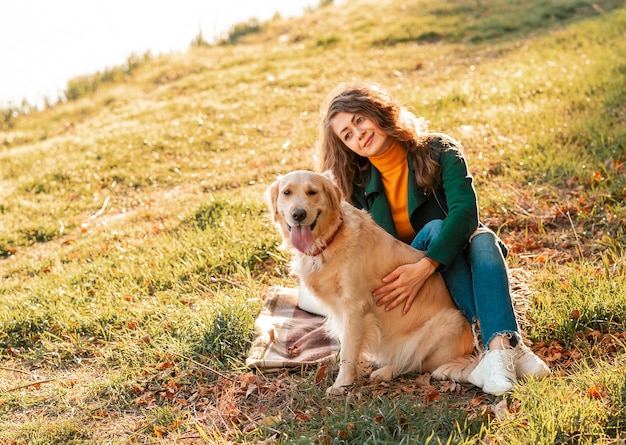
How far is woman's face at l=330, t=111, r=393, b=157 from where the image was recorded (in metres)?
4.01

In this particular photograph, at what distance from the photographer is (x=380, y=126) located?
4.01m

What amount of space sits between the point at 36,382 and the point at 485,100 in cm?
662

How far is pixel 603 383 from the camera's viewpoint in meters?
3.09

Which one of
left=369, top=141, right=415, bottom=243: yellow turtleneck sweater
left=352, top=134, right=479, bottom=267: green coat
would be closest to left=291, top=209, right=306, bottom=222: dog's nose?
Result: left=352, top=134, right=479, bottom=267: green coat

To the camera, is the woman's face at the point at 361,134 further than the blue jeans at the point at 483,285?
Yes

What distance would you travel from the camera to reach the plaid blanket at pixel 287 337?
13.1ft

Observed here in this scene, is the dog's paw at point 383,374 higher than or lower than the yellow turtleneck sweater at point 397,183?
lower

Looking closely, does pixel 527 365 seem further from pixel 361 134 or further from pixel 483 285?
pixel 361 134

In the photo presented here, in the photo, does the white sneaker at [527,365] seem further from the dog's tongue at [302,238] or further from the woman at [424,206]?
the dog's tongue at [302,238]

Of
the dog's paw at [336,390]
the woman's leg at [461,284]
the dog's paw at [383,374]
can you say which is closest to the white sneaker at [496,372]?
the woman's leg at [461,284]

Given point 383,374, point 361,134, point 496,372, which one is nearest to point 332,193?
point 361,134

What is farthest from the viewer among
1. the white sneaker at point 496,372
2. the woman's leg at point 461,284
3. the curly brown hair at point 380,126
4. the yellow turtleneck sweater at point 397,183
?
the yellow turtleneck sweater at point 397,183

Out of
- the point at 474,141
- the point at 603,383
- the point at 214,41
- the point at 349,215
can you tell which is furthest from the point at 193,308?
the point at 214,41

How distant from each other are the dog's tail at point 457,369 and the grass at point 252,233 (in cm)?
5
